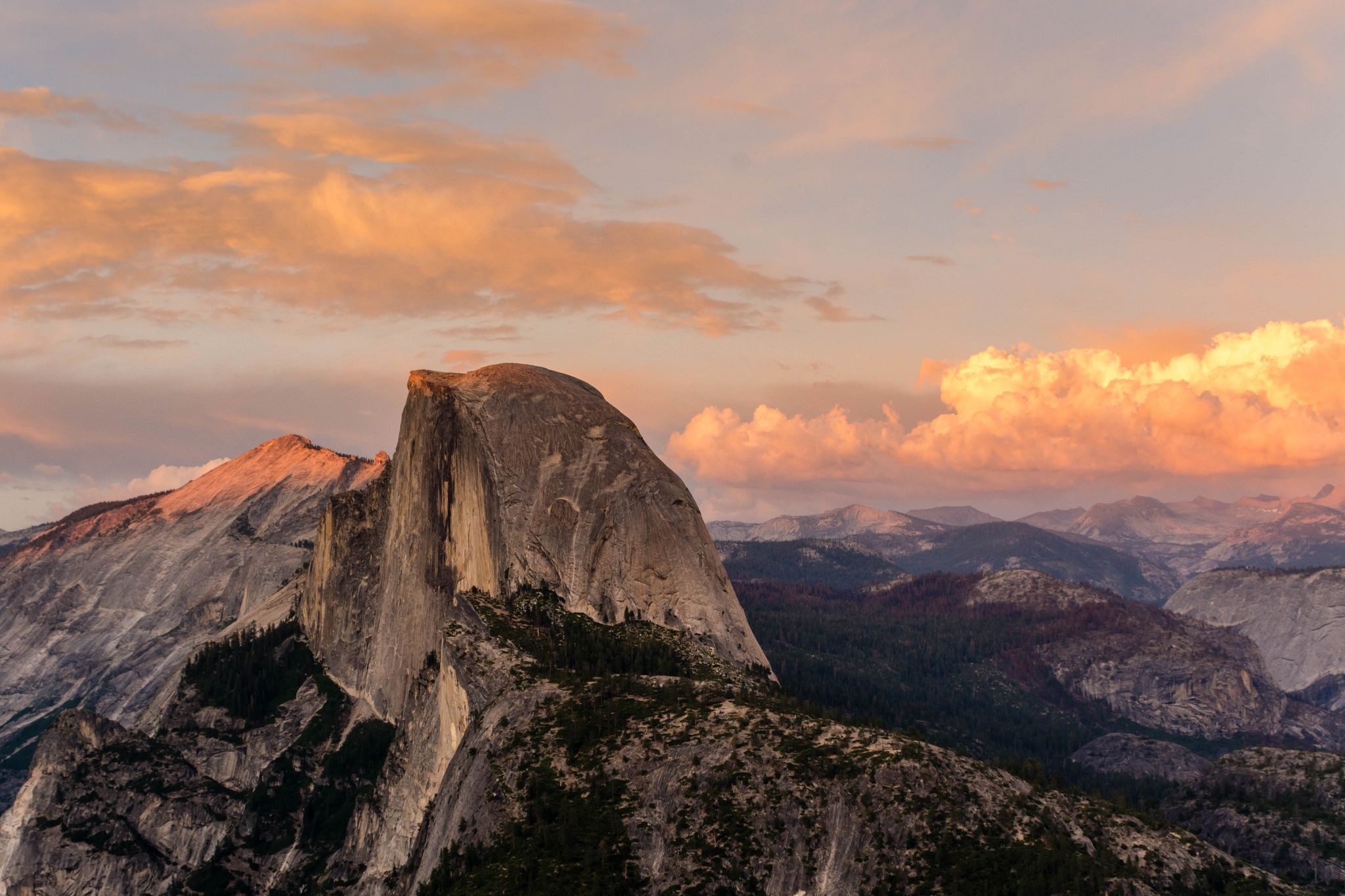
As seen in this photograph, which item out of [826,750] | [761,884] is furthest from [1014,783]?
[761,884]

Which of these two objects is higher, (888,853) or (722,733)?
(722,733)

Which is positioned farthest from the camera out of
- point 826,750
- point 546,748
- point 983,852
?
point 546,748

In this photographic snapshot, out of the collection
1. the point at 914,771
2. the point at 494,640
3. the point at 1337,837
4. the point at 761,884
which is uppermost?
the point at 494,640

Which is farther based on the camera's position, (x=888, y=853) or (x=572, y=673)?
(x=572, y=673)

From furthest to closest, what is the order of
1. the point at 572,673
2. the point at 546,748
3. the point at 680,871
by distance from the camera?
the point at 572,673 → the point at 546,748 → the point at 680,871

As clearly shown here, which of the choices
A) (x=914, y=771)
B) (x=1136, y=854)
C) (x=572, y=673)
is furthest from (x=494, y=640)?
(x=1136, y=854)

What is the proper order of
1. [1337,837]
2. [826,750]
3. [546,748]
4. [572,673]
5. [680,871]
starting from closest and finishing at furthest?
[680,871]
[826,750]
[546,748]
[572,673]
[1337,837]

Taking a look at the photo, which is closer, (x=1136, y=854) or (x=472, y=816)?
(x=1136, y=854)

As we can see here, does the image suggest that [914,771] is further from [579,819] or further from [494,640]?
[494,640]

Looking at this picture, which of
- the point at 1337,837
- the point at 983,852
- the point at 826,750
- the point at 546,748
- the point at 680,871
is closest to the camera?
the point at 983,852

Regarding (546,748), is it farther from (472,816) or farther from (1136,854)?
(1136,854)
